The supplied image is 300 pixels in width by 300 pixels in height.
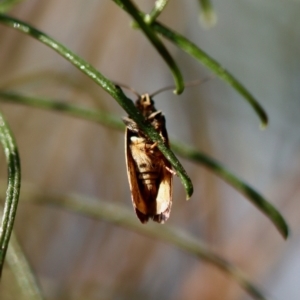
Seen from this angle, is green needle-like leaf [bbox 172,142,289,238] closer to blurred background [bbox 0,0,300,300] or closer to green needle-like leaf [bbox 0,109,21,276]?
green needle-like leaf [bbox 0,109,21,276]

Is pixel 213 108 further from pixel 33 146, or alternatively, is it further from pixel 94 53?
pixel 33 146

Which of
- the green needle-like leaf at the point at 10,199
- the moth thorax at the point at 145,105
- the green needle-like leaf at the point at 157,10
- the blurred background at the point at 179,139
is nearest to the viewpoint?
the green needle-like leaf at the point at 10,199

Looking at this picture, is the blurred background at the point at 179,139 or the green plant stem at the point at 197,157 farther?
the blurred background at the point at 179,139

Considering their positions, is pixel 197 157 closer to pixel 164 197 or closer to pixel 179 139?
pixel 164 197

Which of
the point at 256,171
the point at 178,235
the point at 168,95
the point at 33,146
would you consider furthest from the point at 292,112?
the point at 178,235

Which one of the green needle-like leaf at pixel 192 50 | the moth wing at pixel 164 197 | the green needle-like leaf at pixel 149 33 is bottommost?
the moth wing at pixel 164 197

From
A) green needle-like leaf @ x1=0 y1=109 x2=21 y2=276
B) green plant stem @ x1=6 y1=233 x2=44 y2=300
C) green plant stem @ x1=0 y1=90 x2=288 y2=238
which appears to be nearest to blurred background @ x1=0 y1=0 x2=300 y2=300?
green plant stem @ x1=0 y1=90 x2=288 y2=238

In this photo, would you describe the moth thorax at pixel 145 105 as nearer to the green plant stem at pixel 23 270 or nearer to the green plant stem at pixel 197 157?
the green plant stem at pixel 197 157

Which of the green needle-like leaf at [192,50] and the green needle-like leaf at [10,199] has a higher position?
the green needle-like leaf at [192,50]

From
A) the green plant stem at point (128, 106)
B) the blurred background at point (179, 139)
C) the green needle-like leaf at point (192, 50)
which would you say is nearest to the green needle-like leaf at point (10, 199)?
the green plant stem at point (128, 106)
